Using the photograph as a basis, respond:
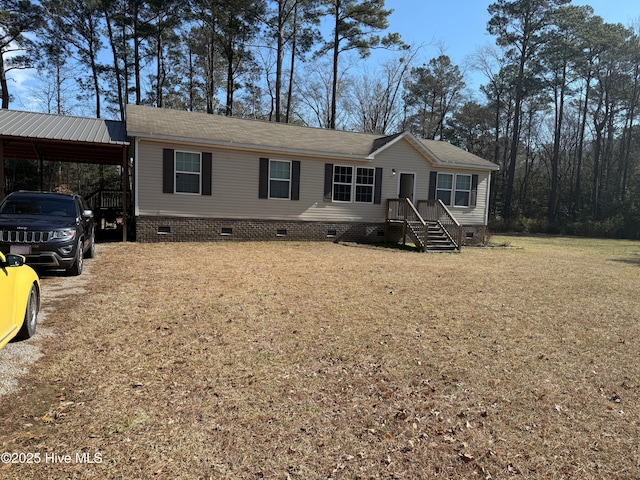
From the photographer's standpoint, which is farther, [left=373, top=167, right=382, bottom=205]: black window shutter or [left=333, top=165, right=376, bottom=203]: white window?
[left=373, top=167, right=382, bottom=205]: black window shutter

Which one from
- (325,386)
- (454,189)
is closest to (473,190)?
(454,189)

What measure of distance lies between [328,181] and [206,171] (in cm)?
467

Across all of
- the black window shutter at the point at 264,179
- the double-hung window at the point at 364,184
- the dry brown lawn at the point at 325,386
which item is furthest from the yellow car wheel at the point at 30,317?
the double-hung window at the point at 364,184

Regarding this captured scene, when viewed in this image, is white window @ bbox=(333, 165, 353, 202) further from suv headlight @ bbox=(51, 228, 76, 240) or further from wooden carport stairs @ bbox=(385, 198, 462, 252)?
suv headlight @ bbox=(51, 228, 76, 240)

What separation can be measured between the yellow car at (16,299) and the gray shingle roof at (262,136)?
9437mm

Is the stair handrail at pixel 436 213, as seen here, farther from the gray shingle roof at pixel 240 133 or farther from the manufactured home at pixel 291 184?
the gray shingle roof at pixel 240 133

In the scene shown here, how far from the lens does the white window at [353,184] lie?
1639cm

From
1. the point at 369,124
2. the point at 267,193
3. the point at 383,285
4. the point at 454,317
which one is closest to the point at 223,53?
the point at 369,124

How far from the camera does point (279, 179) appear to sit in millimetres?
15445

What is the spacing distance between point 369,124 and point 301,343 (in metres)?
33.6

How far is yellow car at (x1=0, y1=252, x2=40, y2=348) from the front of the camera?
3594mm

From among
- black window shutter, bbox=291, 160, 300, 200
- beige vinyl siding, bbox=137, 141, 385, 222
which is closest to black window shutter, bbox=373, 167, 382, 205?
beige vinyl siding, bbox=137, 141, 385, 222

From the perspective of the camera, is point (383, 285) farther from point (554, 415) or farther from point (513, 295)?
point (554, 415)

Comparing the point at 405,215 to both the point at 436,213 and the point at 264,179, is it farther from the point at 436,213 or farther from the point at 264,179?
the point at 264,179
